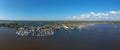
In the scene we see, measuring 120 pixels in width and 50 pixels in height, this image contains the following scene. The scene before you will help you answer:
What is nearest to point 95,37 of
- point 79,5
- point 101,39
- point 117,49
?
point 101,39

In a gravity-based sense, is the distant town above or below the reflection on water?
above

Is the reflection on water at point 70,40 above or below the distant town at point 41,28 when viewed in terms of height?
below

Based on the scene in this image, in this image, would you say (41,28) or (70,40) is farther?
(41,28)

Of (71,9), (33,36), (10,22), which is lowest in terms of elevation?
(33,36)

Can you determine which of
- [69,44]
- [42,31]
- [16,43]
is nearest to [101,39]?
[69,44]

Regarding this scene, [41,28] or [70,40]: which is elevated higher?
[41,28]

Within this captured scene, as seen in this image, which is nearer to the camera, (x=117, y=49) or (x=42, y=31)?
(x=117, y=49)

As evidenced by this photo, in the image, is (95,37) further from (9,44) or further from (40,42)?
(9,44)

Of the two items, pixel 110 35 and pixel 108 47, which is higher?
pixel 110 35
